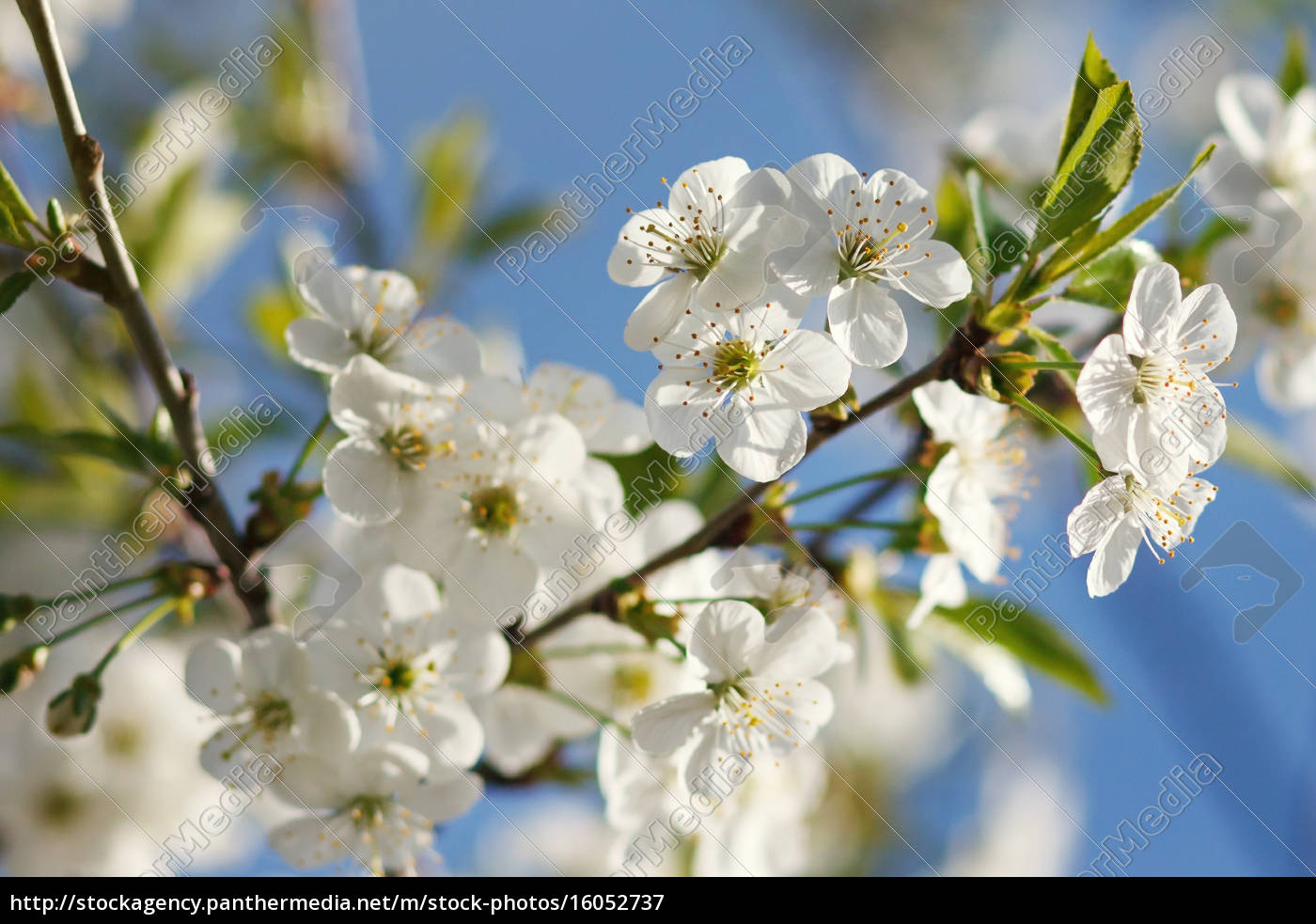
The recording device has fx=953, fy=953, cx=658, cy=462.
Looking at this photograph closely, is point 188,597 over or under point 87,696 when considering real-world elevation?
over

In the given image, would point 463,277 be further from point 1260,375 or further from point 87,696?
point 1260,375

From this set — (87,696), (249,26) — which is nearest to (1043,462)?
(87,696)

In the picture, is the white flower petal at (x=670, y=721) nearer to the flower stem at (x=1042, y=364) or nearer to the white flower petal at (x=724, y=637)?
the white flower petal at (x=724, y=637)

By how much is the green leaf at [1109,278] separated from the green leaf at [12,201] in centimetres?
118

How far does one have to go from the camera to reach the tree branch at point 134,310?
3.10ft

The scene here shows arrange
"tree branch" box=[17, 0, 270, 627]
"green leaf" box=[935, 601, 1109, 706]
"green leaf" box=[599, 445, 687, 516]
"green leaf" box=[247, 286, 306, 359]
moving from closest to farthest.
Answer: "tree branch" box=[17, 0, 270, 627] → "green leaf" box=[599, 445, 687, 516] → "green leaf" box=[935, 601, 1109, 706] → "green leaf" box=[247, 286, 306, 359]

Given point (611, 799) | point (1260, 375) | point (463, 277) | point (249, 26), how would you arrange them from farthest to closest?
point (249, 26), point (463, 277), point (1260, 375), point (611, 799)

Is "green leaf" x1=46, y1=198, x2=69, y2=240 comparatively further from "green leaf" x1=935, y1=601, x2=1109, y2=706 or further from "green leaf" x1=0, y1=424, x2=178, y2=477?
"green leaf" x1=935, y1=601, x2=1109, y2=706

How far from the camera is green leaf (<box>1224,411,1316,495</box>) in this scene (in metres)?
1.78

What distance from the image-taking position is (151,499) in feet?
5.91

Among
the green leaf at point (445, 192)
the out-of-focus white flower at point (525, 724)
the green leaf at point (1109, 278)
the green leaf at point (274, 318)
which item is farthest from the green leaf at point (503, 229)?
the green leaf at point (1109, 278)

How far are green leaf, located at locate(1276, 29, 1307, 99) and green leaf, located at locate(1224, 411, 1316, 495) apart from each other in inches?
24.9

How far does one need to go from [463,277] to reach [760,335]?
1.79m

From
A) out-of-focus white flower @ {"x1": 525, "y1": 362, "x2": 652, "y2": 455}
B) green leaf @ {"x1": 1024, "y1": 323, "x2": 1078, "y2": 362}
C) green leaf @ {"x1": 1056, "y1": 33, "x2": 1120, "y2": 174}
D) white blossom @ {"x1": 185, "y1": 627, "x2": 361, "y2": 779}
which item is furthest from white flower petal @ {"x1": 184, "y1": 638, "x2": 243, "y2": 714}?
green leaf @ {"x1": 1056, "y1": 33, "x2": 1120, "y2": 174}
